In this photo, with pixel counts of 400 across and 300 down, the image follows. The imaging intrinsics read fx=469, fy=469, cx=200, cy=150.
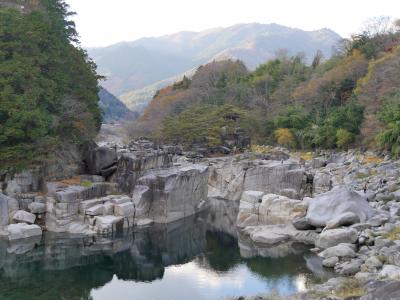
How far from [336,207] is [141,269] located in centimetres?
933

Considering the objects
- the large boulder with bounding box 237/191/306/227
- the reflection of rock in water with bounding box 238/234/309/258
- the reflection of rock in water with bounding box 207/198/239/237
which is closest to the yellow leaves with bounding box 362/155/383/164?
the reflection of rock in water with bounding box 207/198/239/237

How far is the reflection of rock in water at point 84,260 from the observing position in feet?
58.6

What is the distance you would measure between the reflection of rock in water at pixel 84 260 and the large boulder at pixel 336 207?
583 cm

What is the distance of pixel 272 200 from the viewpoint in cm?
2505

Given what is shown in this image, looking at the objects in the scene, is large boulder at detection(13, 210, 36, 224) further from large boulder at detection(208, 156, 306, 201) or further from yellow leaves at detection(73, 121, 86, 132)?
large boulder at detection(208, 156, 306, 201)

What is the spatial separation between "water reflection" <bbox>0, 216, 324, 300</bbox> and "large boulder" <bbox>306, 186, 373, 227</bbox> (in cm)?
233

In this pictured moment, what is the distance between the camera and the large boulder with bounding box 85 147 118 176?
29.6 meters

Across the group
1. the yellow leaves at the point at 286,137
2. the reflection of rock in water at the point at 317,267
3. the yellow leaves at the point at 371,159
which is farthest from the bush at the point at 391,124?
the reflection of rock in water at the point at 317,267

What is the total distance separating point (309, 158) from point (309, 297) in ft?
96.2

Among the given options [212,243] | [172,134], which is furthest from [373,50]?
[212,243]

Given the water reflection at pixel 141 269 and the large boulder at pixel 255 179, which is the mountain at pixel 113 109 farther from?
the water reflection at pixel 141 269

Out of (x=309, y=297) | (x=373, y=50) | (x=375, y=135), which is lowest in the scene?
(x=309, y=297)

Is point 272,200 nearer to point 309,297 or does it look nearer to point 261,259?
point 261,259

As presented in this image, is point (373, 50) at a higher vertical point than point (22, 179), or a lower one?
higher
